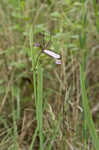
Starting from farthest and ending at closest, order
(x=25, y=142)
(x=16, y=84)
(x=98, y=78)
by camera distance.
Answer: (x=98, y=78), (x=16, y=84), (x=25, y=142)

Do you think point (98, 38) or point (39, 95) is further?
point (98, 38)

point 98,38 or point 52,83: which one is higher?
point 98,38

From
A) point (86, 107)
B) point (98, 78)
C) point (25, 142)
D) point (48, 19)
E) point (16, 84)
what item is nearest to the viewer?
point (86, 107)

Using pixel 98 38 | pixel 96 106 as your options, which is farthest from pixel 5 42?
pixel 96 106

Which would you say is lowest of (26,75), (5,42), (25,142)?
(25,142)

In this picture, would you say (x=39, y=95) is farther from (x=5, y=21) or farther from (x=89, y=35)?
(x=89, y=35)

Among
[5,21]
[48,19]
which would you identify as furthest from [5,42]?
[48,19]

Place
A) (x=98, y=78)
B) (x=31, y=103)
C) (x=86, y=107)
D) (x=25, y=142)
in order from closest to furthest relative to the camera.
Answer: (x=86, y=107)
(x=25, y=142)
(x=31, y=103)
(x=98, y=78)

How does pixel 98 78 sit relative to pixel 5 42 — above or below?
below

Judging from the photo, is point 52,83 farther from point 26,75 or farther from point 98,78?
point 98,78
